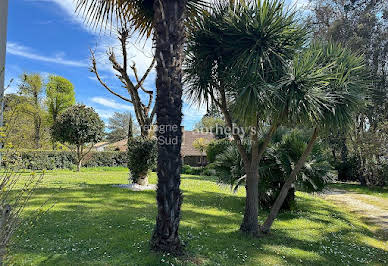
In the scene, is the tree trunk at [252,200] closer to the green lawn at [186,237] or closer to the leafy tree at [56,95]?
the green lawn at [186,237]

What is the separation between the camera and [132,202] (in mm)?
8109

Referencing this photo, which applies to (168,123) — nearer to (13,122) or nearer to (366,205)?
(13,122)

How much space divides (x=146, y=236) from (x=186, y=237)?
31.5 inches

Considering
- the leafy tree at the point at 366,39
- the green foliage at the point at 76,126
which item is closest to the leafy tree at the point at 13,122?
the green foliage at the point at 76,126

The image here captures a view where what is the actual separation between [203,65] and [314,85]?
2.33m

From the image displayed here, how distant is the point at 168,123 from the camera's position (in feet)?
13.6

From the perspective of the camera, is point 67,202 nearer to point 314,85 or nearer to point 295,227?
point 295,227

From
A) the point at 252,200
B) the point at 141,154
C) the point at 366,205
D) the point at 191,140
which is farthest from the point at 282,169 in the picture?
the point at 191,140

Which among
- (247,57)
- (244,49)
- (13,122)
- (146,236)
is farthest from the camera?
(244,49)

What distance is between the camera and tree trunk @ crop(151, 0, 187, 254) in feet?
13.6

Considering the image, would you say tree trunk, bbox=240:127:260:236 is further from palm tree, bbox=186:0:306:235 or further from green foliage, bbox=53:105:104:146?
green foliage, bbox=53:105:104:146

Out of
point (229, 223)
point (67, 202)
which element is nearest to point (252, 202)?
point (229, 223)

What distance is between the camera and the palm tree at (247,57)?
16.9ft

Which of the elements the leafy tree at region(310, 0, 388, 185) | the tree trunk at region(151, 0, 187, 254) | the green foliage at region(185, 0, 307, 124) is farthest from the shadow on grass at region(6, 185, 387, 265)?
the leafy tree at region(310, 0, 388, 185)
